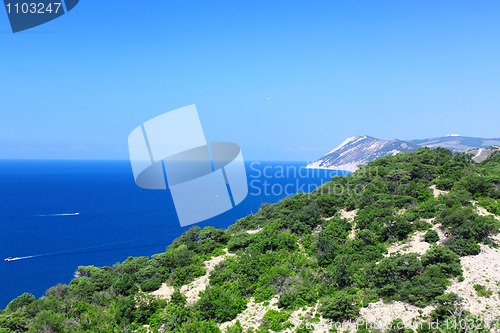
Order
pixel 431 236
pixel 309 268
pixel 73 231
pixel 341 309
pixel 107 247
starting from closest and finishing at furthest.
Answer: pixel 341 309, pixel 431 236, pixel 309 268, pixel 107 247, pixel 73 231

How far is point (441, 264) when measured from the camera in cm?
1964

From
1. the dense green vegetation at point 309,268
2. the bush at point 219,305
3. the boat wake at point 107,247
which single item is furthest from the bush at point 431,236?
the boat wake at point 107,247

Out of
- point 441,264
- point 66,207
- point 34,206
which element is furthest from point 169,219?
point 441,264

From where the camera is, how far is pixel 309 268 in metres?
24.1

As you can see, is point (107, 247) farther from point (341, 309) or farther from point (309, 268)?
point (341, 309)

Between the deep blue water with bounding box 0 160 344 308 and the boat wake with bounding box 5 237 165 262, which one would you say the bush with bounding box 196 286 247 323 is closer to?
the deep blue water with bounding box 0 160 344 308

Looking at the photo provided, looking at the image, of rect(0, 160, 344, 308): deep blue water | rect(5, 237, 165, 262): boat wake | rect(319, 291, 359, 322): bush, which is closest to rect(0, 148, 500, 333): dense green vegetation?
rect(319, 291, 359, 322): bush

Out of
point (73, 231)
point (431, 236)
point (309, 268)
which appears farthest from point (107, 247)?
point (431, 236)

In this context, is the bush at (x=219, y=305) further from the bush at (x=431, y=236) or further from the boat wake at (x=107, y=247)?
the boat wake at (x=107, y=247)

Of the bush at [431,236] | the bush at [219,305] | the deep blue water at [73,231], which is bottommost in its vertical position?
the deep blue water at [73,231]

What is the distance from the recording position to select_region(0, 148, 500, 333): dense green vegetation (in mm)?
19219

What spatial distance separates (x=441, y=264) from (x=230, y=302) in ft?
40.0

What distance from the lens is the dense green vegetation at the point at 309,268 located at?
63.1 ft

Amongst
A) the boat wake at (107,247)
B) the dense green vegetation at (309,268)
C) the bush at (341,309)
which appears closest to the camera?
the bush at (341,309)
